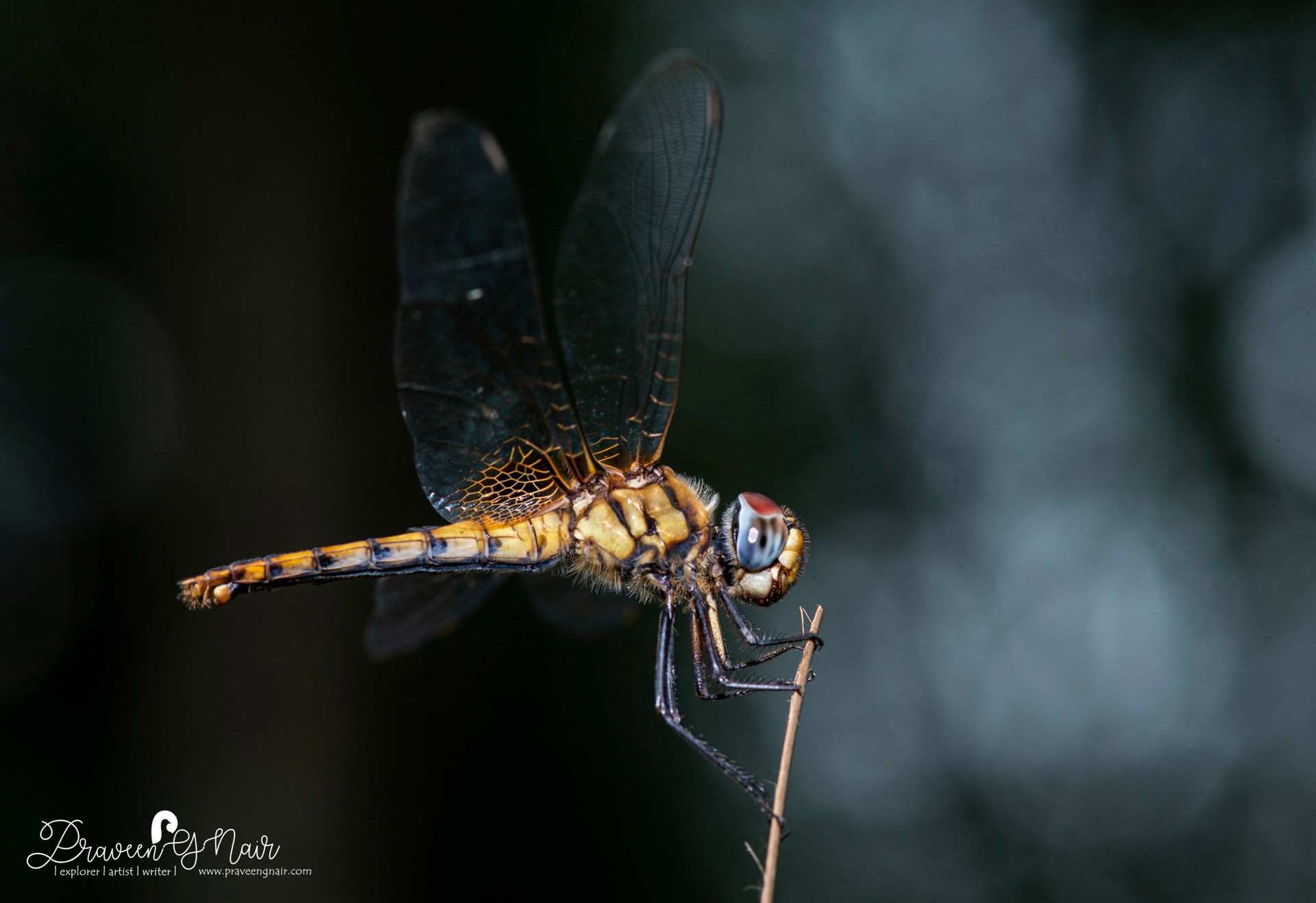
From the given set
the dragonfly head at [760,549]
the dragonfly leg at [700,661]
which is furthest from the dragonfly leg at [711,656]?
the dragonfly head at [760,549]

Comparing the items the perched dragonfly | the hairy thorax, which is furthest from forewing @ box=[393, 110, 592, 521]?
the hairy thorax

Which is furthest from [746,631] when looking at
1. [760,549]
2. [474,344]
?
[474,344]

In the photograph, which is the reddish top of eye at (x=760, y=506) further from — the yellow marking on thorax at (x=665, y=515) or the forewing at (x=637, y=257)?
the forewing at (x=637, y=257)

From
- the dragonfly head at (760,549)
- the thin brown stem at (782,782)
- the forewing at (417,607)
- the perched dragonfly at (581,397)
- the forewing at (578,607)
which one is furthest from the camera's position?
the forewing at (578,607)

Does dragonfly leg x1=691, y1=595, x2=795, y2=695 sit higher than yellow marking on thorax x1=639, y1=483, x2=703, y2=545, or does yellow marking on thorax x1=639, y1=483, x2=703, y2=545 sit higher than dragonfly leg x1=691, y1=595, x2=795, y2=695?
yellow marking on thorax x1=639, y1=483, x2=703, y2=545

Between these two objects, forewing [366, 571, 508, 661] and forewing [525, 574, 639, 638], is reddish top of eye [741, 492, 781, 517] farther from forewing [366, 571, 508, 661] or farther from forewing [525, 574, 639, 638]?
forewing [366, 571, 508, 661]

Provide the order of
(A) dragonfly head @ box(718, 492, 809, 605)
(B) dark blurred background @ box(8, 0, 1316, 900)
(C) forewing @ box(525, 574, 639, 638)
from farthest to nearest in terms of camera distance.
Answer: (B) dark blurred background @ box(8, 0, 1316, 900) → (C) forewing @ box(525, 574, 639, 638) → (A) dragonfly head @ box(718, 492, 809, 605)
